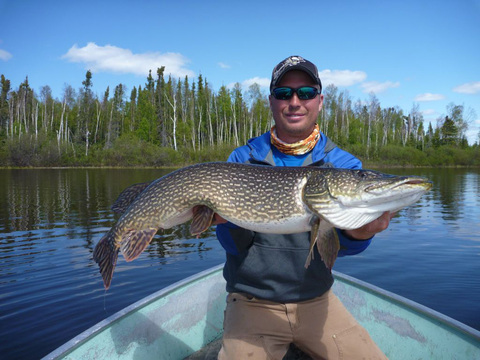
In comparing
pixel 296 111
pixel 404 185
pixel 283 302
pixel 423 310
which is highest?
pixel 296 111

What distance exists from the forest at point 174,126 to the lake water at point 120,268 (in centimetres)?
3198

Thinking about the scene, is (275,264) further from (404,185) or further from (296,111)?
(296,111)

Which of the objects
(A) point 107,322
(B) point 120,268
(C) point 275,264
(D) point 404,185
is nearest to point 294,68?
(D) point 404,185

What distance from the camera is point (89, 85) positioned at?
51.9m

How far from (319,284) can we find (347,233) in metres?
0.46

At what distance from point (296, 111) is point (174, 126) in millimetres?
44448

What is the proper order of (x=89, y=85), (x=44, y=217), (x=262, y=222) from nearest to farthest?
(x=262, y=222) → (x=44, y=217) → (x=89, y=85)

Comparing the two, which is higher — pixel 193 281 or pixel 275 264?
pixel 275 264

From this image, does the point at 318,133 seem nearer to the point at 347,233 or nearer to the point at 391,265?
the point at 347,233

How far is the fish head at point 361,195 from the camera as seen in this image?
2.09 m

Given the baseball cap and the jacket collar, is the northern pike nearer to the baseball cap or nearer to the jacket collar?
the jacket collar

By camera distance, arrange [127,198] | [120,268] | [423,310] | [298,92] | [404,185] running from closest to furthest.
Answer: [404,185]
[127,198]
[298,92]
[423,310]
[120,268]

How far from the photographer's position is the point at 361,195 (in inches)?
86.1

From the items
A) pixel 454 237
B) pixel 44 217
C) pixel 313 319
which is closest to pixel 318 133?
pixel 313 319
